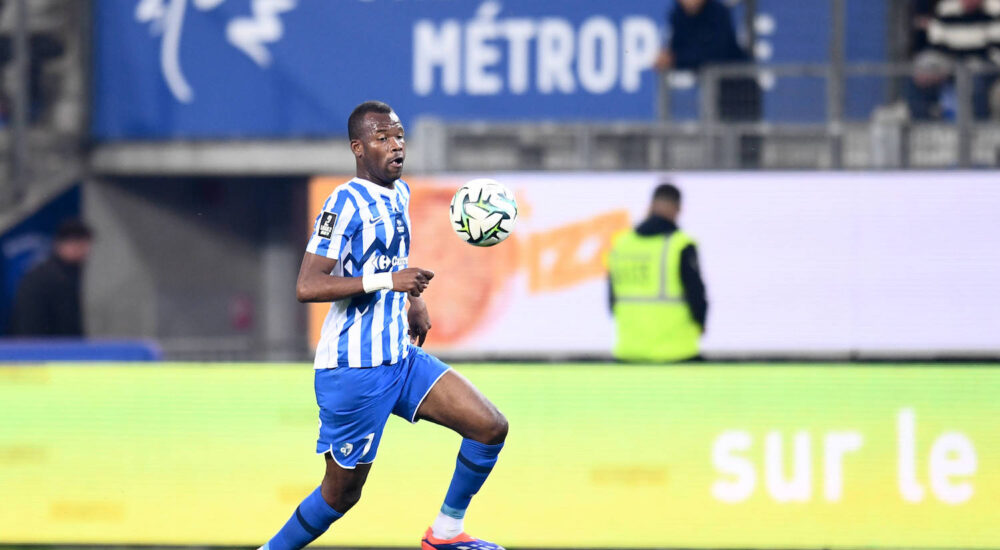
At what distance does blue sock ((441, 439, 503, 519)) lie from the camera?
5871mm

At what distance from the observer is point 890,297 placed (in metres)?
9.29

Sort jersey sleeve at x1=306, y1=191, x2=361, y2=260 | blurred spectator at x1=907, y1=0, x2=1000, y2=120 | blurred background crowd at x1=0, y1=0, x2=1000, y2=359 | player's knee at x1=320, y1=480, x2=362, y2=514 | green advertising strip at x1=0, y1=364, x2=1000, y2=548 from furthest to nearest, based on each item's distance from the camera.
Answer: blurred spectator at x1=907, y1=0, x2=1000, y2=120
blurred background crowd at x1=0, y1=0, x2=1000, y2=359
green advertising strip at x1=0, y1=364, x2=1000, y2=548
player's knee at x1=320, y1=480, x2=362, y2=514
jersey sleeve at x1=306, y1=191, x2=361, y2=260

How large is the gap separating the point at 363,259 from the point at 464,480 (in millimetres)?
986

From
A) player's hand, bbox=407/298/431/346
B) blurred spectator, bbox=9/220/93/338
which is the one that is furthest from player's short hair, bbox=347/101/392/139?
blurred spectator, bbox=9/220/93/338

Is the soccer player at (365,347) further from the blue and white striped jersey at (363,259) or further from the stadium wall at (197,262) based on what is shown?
the stadium wall at (197,262)

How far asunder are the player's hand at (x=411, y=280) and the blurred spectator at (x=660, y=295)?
353 centimetres

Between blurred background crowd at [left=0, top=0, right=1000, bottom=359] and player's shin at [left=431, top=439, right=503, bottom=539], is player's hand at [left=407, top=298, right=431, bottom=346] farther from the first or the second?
blurred background crowd at [left=0, top=0, right=1000, bottom=359]

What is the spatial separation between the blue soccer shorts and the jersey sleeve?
0.46 m

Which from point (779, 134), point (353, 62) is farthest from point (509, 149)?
point (353, 62)

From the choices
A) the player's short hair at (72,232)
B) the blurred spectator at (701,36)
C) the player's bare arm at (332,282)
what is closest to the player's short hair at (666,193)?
the blurred spectator at (701,36)

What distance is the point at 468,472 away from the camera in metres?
5.91

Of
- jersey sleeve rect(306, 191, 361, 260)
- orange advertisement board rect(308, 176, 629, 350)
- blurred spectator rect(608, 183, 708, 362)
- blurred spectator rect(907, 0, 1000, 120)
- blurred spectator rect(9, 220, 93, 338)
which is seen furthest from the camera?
blurred spectator rect(907, 0, 1000, 120)

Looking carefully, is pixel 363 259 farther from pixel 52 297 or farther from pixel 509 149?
pixel 509 149

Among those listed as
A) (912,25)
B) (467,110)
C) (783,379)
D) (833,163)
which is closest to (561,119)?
(467,110)
